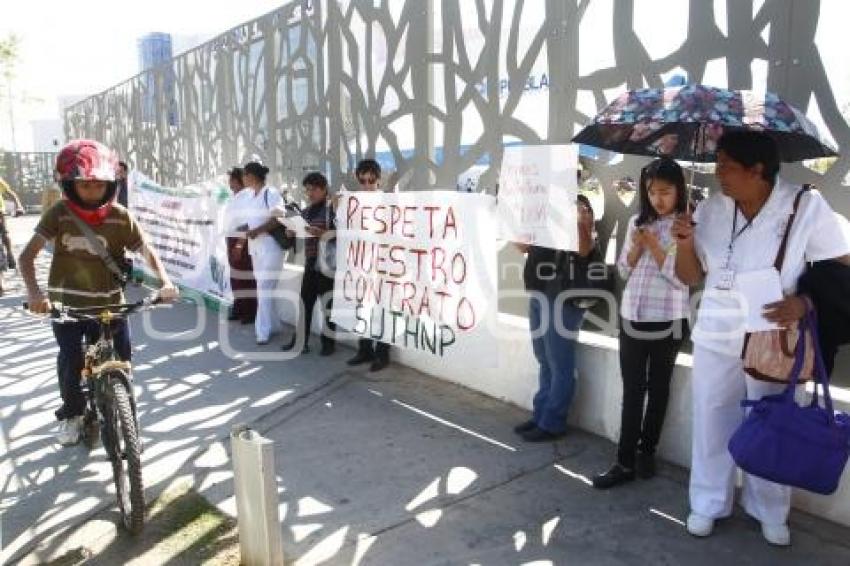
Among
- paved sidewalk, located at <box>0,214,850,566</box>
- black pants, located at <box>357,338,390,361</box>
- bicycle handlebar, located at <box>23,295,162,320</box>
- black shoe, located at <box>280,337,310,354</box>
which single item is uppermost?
bicycle handlebar, located at <box>23,295,162,320</box>

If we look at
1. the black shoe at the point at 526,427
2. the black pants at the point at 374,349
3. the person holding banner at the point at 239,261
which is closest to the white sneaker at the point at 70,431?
the black pants at the point at 374,349

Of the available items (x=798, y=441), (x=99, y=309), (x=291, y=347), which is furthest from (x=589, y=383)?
(x=291, y=347)

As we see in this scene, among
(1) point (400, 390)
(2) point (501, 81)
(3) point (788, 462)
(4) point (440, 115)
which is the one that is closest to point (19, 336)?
(1) point (400, 390)

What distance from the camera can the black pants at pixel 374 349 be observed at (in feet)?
20.7

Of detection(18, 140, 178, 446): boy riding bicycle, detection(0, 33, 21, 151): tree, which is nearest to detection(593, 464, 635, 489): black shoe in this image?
detection(18, 140, 178, 446): boy riding bicycle

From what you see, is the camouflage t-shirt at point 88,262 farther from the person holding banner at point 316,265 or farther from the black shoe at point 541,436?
the black shoe at point 541,436

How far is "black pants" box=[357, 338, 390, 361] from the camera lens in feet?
20.7

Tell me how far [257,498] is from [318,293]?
401 centimetres

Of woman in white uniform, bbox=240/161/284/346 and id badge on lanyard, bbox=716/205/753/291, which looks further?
woman in white uniform, bbox=240/161/284/346

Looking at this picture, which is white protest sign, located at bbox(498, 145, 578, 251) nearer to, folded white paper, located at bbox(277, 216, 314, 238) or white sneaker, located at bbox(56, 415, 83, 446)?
folded white paper, located at bbox(277, 216, 314, 238)

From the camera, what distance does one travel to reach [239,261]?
7809mm

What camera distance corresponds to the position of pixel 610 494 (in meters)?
3.89

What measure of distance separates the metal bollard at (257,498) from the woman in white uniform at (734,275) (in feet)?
6.38

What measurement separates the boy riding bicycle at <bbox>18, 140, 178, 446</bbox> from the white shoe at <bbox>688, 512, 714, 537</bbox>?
2804 mm
